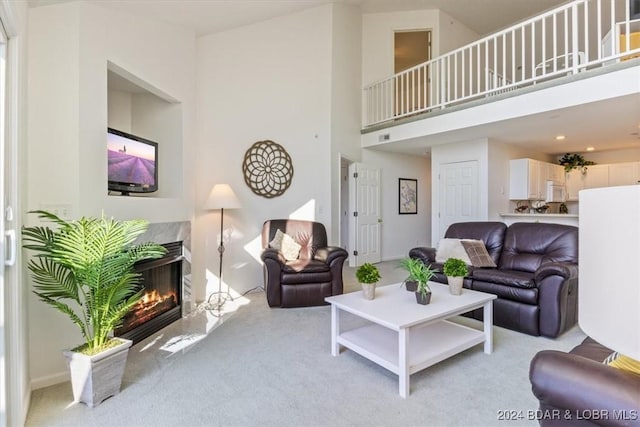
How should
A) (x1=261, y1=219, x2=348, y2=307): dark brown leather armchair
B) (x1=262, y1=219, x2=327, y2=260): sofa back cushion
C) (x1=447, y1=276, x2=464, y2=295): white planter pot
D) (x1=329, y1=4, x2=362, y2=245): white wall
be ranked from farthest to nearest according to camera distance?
(x1=329, y1=4, x2=362, y2=245): white wall < (x1=262, y1=219, x2=327, y2=260): sofa back cushion < (x1=261, y1=219, x2=348, y2=307): dark brown leather armchair < (x1=447, y1=276, x2=464, y2=295): white planter pot

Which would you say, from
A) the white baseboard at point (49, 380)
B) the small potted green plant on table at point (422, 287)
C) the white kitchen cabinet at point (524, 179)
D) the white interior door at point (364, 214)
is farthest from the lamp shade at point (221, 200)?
the white kitchen cabinet at point (524, 179)

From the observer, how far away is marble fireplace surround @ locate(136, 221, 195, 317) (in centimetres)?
305

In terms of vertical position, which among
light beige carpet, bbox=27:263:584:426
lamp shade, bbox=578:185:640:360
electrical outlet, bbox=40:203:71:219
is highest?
electrical outlet, bbox=40:203:71:219

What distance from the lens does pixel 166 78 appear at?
325 cm

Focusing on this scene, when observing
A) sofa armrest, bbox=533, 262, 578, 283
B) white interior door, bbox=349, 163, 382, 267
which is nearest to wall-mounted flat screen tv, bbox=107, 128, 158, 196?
white interior door, bbox=349, 163, 382, 267

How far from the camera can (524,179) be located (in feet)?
18.1

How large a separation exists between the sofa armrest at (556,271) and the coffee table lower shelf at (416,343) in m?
0.86

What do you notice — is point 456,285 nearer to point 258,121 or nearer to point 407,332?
point 407,332

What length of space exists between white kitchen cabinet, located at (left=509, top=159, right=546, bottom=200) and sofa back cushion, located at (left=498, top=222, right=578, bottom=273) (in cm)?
224

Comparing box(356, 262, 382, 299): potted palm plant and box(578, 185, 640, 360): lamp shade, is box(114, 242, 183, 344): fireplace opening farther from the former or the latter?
box(578, 185, 640, 360): lamp shade

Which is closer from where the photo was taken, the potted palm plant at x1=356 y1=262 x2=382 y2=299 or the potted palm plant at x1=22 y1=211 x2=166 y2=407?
the potted palm plant at x1=22 y1=211 x2=166 y2=407

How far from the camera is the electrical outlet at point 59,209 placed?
2.17 metres

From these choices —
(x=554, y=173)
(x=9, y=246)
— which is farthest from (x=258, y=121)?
(x=554, y=173)

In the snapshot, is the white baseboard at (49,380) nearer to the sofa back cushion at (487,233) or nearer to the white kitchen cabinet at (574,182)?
the sofa back cushion at (487,233)
